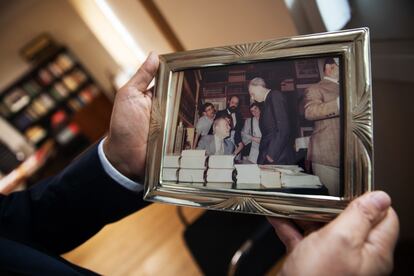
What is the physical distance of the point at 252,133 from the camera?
1.44ft

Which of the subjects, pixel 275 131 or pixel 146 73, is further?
pixel 146 73

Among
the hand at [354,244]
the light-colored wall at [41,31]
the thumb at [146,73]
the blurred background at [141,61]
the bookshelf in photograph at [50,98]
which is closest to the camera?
the hand at [354,244]

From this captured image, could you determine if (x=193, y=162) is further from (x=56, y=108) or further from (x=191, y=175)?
(x=56, y=108)

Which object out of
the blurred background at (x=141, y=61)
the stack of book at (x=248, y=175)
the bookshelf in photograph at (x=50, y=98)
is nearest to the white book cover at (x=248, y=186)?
the stack of book at (x=248, y=175)

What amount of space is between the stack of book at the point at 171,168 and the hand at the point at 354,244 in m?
0.23

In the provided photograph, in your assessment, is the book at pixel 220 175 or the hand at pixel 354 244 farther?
the book at pixel 220 175

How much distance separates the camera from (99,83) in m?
3.04

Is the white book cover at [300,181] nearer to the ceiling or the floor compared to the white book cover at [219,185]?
nearer to the floor

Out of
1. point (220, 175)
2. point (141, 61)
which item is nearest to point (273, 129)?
point (220, 175)

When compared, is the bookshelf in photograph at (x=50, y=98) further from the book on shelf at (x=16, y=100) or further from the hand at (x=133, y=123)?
the hand at (x=133, y=123)

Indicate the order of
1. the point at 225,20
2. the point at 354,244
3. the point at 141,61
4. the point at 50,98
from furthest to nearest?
the point at 50,98, the point at 141,61, the point at 225,20, the point at 354,244

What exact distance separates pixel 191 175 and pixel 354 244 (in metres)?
0.25

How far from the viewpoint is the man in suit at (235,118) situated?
17.6 inches

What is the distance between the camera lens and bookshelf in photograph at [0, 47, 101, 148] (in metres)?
2.77
